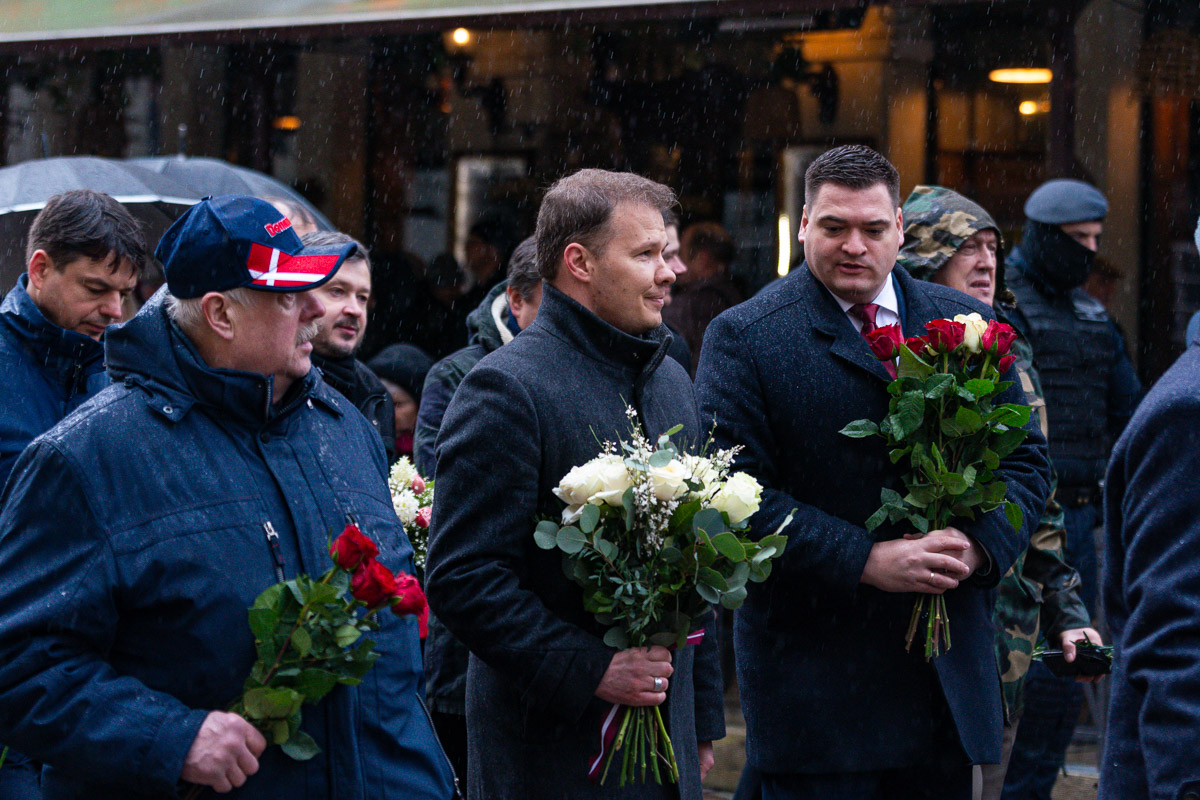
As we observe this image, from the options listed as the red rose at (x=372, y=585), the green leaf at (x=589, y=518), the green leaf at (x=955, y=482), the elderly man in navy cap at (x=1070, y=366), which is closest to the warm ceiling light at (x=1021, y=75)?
the elderly man in navy cap at (x=1070, y=366)

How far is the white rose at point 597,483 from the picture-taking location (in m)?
2.96

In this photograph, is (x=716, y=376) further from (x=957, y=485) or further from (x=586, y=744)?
(x=586, y=744)

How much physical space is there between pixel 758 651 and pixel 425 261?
6430mm

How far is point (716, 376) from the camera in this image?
3926mm

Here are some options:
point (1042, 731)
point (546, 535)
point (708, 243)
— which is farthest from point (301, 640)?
point (708, 243)

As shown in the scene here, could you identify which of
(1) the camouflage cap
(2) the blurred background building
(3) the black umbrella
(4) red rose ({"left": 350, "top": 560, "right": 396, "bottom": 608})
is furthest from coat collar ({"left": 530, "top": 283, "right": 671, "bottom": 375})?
(2) the blurred background building

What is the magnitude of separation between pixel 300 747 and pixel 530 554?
31.1 inches

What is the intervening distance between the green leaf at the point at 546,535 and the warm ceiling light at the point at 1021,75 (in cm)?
573

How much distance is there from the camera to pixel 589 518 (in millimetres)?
2947

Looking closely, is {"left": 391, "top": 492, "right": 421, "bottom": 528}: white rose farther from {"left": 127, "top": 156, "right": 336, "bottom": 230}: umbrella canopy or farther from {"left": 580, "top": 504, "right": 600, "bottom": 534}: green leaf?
{"left": 127, "top": 156, "right": 336, "bottom": 230}: umbrella canopy

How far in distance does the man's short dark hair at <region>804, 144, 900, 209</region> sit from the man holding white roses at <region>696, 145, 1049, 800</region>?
10mm

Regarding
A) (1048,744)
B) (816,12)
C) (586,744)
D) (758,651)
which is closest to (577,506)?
(586,744)

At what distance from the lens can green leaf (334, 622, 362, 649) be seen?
8.48 feet

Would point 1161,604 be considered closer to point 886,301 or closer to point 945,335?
point 945,335
